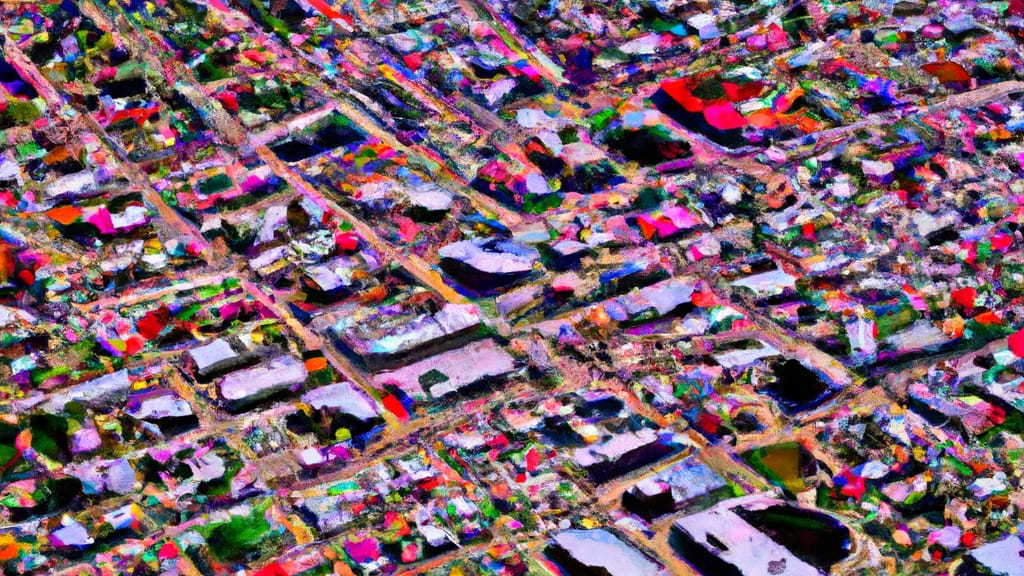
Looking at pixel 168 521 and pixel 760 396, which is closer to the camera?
pixel 168 521

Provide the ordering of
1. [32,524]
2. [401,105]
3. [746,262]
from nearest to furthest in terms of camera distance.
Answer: [32,524] < [746,262] < [401,105]

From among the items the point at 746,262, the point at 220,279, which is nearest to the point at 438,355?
the point at 220,279

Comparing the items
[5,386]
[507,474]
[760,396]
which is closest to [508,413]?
[507,474]

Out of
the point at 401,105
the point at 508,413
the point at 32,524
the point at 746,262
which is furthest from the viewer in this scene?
the point at 401,105

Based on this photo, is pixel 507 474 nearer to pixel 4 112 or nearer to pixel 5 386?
pixel 5 386

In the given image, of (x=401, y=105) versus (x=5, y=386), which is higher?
(x=401, y=105)

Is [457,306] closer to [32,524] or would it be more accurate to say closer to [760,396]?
[760,396]
